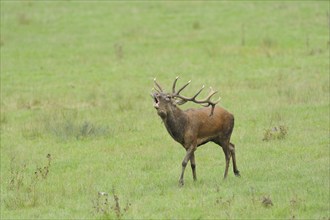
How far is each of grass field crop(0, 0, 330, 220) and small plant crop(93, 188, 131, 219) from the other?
29 mm

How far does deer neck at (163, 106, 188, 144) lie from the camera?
13533 mm

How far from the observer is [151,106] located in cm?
2159

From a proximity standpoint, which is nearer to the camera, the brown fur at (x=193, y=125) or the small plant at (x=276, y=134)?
the brown fur at (x=193, y=125)

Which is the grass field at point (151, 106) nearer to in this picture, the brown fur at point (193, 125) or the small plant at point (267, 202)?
the small plant at point (267, 202)

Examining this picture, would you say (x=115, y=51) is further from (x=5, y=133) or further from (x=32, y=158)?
(x=32, y=158)

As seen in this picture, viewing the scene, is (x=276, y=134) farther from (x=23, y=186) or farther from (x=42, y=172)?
(x=23, y=186)

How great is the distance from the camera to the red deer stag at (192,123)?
13367 mm

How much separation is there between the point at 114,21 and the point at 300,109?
14.3 meters

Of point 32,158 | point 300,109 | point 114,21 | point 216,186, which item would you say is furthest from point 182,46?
point 216,186

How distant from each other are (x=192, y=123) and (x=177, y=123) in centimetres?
26

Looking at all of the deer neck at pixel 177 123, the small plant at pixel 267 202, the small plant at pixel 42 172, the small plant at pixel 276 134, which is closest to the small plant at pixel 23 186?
the small plant at pixel 42 172

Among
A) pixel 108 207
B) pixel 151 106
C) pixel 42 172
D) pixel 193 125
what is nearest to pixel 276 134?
pixel 193 125

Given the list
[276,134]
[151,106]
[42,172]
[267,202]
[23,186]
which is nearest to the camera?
[267,202]

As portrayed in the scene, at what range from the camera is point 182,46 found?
29266mm
